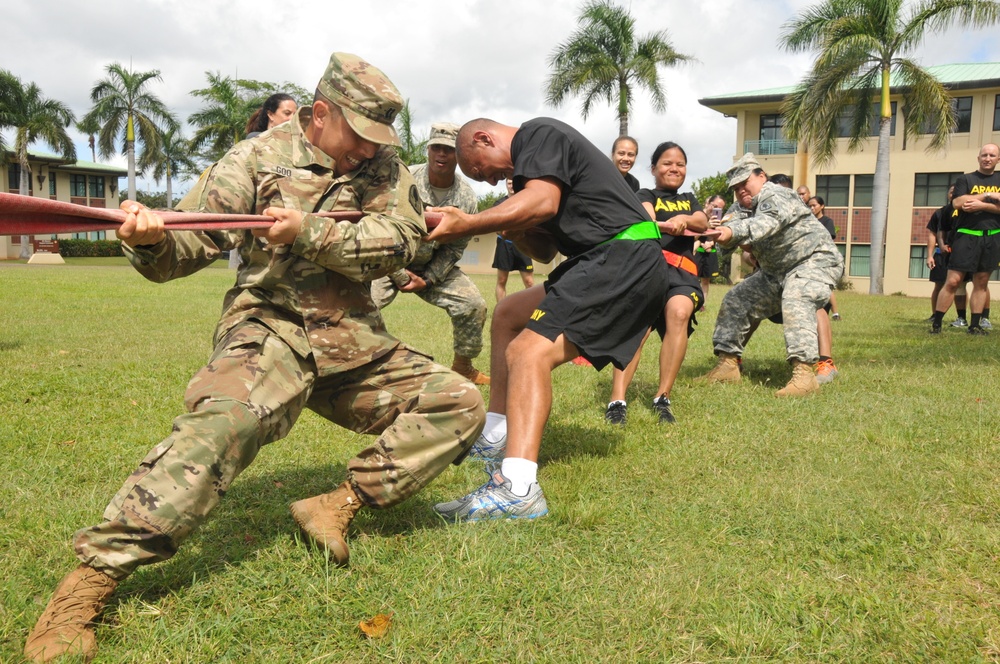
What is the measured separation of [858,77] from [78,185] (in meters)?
62.4

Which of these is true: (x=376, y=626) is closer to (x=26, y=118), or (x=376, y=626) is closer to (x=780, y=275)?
(x=780, y=275)

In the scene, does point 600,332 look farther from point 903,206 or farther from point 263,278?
point 903,206

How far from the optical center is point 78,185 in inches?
2751

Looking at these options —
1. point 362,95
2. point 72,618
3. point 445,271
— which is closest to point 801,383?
point 445,271

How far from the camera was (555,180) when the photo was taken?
4.08m

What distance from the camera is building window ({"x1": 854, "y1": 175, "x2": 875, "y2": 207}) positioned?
40.8 metres

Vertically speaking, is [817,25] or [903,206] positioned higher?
[817,25]

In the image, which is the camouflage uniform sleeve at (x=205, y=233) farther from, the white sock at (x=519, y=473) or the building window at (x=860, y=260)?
the building window at (x=860, y=260)

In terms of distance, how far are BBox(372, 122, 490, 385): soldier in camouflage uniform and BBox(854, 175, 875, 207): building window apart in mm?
38424

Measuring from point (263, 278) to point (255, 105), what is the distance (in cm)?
4691

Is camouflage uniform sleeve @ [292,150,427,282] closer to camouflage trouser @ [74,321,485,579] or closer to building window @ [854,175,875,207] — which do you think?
camouflage trouser @ [74,321,485,579]

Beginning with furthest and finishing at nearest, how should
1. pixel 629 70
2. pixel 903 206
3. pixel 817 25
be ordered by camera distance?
pixel 903 206 < pixel 629 70 < pixel 817 25

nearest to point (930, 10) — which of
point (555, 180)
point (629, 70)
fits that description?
point (629, 70)

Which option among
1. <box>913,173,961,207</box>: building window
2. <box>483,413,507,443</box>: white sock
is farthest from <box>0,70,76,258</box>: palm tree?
<box>483,413,507,443</box>: white sock
